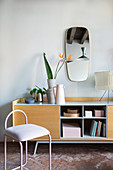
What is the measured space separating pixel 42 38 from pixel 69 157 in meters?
1.62

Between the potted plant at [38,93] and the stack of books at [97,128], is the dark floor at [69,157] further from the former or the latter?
the potted plant at [38,93]

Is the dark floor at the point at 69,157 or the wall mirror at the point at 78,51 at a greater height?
the wall mirror at the point at 78,51

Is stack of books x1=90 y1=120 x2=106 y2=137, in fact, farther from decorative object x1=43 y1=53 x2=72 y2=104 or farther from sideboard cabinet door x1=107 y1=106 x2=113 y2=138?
decorative object x1=43 y1=53 x2=72 y2=104

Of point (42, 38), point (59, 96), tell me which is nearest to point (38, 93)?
point (59, 96)

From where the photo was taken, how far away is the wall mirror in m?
2.35

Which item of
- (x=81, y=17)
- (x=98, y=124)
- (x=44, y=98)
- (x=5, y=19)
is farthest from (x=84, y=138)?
(x=5, y=19)

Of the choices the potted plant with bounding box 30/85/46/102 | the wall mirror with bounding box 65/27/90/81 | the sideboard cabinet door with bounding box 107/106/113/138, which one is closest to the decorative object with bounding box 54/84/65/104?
the potted plant with bounding box 30/85/46/102

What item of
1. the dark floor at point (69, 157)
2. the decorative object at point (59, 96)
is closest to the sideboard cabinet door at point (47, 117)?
the decorative object at point (59, 96)

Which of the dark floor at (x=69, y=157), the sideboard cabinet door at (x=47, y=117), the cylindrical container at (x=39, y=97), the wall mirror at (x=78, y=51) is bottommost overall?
the dark floor at (x=69, y=157)

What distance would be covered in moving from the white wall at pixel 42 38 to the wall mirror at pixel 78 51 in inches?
2.8

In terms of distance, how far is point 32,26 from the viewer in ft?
7.80

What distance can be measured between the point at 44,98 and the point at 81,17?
50.4 inches

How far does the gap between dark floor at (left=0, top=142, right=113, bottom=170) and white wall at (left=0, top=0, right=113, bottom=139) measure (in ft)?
2.28

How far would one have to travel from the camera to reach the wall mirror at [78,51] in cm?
235
